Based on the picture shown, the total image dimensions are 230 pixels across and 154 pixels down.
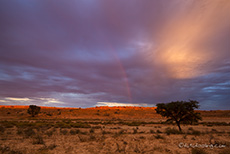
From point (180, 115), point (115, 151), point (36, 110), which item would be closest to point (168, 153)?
point (115, 151)

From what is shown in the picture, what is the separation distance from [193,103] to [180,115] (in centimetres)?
257

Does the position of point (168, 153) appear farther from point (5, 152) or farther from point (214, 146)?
point (5, 152)

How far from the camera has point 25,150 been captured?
1124 centimetres

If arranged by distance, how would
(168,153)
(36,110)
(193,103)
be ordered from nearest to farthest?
(168,153) → (193,103) → (36,110)

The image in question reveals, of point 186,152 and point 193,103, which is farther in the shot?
point 193,103

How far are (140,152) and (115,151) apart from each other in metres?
2.00

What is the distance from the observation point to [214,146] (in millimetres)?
11953

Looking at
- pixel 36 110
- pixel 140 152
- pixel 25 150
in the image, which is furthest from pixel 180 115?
pixel 36 110

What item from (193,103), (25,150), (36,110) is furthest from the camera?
(36,110)

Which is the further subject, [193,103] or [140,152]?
[193,103]

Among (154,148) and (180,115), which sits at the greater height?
(180,115)

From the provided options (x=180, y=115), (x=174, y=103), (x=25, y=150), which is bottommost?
(x=25, y=150)

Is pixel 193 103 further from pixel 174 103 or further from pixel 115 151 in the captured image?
pixel 115 151

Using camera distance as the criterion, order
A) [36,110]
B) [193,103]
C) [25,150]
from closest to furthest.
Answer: [25,150] < [193,103] < [36,110]
